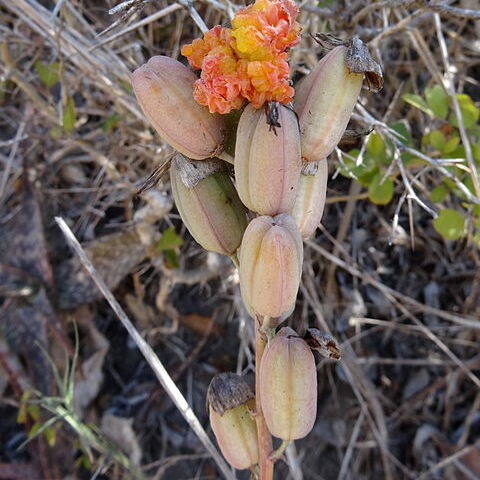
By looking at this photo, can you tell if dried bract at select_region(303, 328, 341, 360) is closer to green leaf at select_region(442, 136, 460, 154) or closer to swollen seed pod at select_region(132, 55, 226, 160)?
swollen seed pod at select_region(132, 55, 226, 160)

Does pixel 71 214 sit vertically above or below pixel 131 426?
above

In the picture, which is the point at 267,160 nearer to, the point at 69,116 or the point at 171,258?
the point at 69,116

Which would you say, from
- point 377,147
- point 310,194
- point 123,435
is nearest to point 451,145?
point 377,147

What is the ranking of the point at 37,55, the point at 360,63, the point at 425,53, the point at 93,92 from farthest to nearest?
the point at 93,92 → the point at 37,55 → the point at 425,53 → the point at 360,63

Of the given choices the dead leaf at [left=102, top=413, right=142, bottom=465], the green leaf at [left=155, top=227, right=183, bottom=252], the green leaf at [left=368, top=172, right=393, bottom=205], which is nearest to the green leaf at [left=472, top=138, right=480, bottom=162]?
the green leaf at [left=368, top=172, right=393, bottom=205]

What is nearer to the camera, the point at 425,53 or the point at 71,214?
the point at 425,53

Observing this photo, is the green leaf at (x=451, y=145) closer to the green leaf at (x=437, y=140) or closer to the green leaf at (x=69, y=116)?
the green leaf at (x=437, y=140)

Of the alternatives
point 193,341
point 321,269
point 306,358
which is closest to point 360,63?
point 306,358

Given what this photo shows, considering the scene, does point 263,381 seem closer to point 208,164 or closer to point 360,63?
point 208,164
